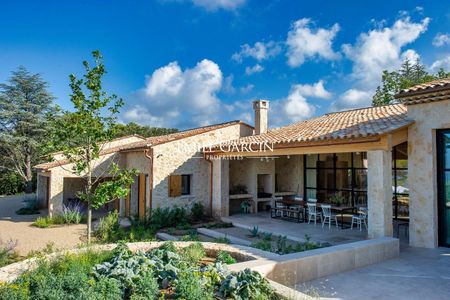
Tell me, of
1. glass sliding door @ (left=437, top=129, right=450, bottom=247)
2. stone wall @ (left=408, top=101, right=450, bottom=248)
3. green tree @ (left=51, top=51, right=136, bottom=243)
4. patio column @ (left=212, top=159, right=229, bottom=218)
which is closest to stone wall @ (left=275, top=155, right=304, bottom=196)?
patio column @ (left=212, top=159, right=229, bottom=218)

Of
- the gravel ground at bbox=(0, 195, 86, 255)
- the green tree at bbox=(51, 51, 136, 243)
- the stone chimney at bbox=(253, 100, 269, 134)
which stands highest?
the stone chimney at bbox=(253, 100, 269, 134)

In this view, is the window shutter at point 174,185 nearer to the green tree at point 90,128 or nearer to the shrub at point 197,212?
the shrub at point 197,212

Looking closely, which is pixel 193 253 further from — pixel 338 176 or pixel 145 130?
pixel 145 130

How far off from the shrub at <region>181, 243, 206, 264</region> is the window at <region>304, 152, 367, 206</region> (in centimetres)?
881

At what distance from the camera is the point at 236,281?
486 cm

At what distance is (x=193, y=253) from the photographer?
6.65 m

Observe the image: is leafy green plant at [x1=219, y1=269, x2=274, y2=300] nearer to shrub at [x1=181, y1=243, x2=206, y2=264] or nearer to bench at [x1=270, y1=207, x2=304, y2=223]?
shrub at [x1=181, y1=243, x2=206, y2=264]

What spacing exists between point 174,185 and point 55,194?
6.12 m

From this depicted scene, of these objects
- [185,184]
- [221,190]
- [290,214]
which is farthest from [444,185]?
[185,184]

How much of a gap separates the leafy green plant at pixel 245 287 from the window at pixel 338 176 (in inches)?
390

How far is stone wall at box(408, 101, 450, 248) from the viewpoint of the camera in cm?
912

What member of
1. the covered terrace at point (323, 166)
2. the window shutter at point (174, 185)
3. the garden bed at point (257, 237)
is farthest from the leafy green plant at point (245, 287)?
the window shutter at point (174, 185)

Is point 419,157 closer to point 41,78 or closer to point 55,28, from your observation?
point 55,28

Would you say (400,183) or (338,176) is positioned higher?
(338,176)
